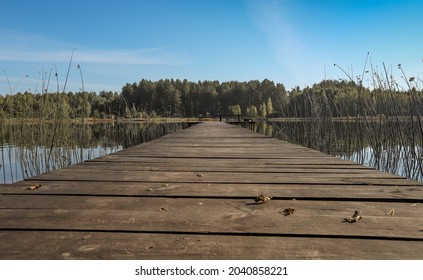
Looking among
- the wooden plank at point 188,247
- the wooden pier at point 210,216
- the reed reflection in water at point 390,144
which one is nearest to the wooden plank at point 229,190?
the wooden pier at point 210,216

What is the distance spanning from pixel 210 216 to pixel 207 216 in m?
0.01

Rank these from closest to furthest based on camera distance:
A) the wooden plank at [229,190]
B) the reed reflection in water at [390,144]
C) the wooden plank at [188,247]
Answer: the wooden plank at [188,247], the wooden plank at [229,190], the reed reflection in water at [390,144]

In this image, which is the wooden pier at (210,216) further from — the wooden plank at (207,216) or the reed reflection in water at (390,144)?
the reed reflection in water at (390,144)

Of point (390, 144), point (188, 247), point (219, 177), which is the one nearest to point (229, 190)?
point (219, 177)

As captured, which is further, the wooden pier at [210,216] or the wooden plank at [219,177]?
the wooden plank at [219,177]

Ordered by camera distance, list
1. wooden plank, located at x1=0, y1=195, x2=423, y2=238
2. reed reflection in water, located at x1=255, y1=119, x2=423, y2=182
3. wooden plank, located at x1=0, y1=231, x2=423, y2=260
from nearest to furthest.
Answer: wooden plank, located at x1=0, y1=231, x2=423, y2=260, wooden plank, located at x1=0, y1=195, x2=423, y2=238, reed reflection in water, located at x1=255, y1=119, x2=423, y2=182

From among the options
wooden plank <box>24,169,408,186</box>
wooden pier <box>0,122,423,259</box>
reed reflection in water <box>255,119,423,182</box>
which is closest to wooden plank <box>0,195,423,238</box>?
wooden pier <box>0,122,423,259</box>

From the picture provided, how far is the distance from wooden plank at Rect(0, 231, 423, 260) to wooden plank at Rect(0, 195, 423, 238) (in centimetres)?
5

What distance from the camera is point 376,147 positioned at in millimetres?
4211

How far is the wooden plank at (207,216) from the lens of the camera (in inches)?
37.6

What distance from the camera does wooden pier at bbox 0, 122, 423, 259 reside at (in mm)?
819

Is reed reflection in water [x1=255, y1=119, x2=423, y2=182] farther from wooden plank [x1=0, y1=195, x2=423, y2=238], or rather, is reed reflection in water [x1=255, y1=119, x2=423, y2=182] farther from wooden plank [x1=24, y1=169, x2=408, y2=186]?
wooden plank [x1=0, y1=195, x2=423, y2=238]

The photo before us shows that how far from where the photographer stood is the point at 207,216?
1.08 metres
